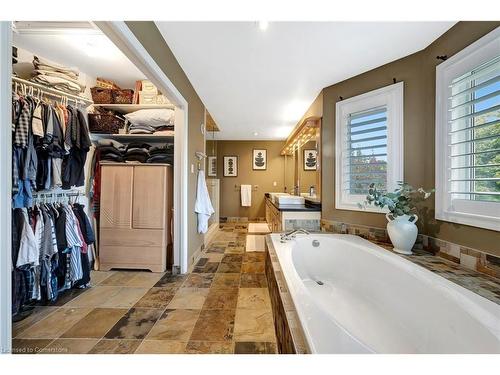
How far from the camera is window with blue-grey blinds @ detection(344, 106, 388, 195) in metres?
2.14

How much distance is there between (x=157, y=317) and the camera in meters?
1.60

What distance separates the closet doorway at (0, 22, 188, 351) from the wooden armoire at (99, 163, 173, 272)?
0.64 feet

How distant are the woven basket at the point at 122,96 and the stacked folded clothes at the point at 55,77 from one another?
0.47 meters

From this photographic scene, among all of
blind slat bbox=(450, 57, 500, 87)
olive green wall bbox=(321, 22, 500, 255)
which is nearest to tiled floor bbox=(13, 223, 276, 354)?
olive green wall bbox=(321, 22, 500, 255)

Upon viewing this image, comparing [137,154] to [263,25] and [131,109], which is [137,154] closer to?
[131,109]

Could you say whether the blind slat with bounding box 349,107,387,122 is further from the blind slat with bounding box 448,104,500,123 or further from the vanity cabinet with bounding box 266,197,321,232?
the vanity cabinet with bounding box 266,197,321,232

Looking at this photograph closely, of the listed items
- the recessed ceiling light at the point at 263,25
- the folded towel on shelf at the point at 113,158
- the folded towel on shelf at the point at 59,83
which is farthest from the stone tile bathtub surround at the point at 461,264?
the folded towel on shelf at the point at 59,83

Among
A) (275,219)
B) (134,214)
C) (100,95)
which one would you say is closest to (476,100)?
(275,219)

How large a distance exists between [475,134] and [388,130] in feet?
2.27

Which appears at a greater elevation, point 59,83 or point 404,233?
point 59,83

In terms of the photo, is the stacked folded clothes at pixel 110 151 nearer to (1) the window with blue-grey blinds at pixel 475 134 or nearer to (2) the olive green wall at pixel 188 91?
(2) the olive green wall at pixel 188 91

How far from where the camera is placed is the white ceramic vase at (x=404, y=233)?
5.58 feet
